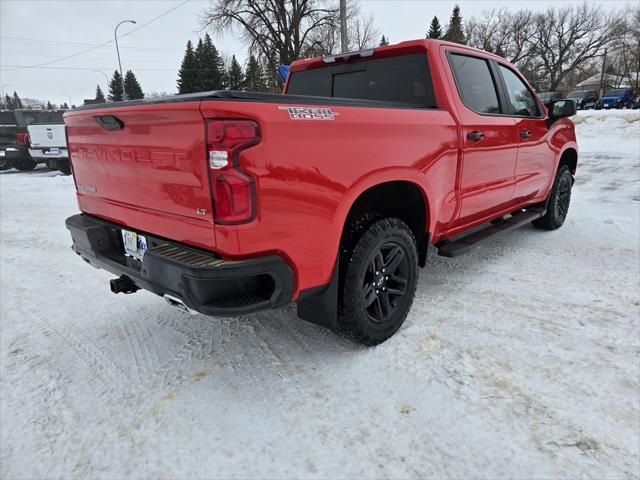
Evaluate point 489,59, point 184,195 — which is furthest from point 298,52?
point 184,195

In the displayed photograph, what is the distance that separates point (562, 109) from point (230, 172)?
4.04 metres

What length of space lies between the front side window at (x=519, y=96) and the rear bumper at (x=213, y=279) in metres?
3.07

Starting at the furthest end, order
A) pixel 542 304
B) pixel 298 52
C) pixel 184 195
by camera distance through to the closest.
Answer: pixel 298 52
pixel 542 304
pixel 184 195

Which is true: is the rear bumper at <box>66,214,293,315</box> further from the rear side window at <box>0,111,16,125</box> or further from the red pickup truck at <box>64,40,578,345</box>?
the rear side window at <box>0,111,16,125</box>

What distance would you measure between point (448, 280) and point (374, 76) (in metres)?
1.85

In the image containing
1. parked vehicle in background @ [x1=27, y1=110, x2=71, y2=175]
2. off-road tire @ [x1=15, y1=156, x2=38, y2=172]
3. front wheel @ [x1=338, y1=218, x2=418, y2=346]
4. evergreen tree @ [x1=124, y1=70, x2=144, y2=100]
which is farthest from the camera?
evergreen tree @ [x1=124, y1=70, x2=144, y2=100]

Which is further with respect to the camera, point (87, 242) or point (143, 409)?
point (87, 242)

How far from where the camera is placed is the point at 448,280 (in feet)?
12.6

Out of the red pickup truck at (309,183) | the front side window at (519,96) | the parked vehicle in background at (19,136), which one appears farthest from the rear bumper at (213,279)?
the parked vehicle in background at (19,136)

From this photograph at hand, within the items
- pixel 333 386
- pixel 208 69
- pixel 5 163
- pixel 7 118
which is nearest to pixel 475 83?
pixel 333 386

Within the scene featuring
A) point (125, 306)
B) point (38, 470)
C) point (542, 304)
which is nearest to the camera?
point (38, 470)

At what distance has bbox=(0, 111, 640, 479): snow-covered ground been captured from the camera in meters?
1.88

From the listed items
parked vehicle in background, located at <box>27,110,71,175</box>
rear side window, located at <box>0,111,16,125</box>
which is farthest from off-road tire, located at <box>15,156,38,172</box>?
rear side window, located at <box>0,111,16,125</box>

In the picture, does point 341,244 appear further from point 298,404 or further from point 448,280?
point 448,280
